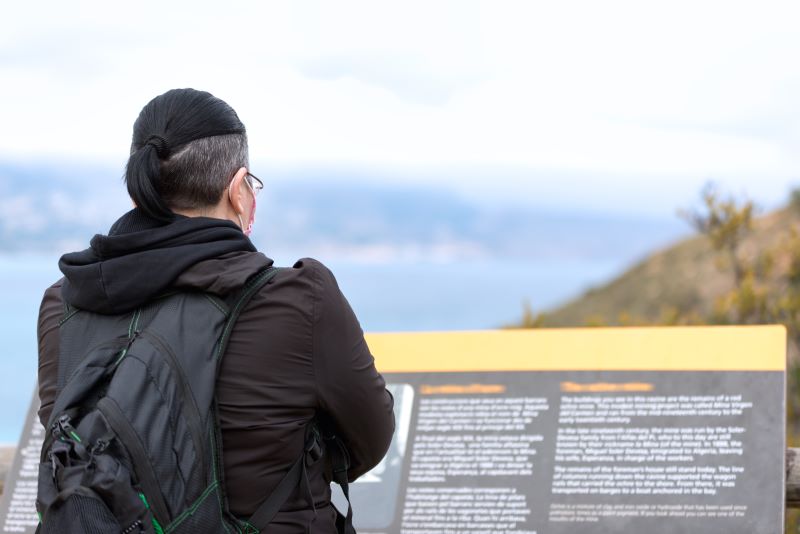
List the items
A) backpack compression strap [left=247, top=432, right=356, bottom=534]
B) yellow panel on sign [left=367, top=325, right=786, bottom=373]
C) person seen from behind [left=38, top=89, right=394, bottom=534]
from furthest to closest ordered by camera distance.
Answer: yellow panel on sign [left=367, top=325, right=786, bottom=373]
backpack compression strap [left=247, top=432, right=356, bottom=534]
person seen from behind [left=38, top=89, right=394, bottom=534]

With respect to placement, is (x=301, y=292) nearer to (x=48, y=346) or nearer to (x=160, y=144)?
(x=160, y=144)

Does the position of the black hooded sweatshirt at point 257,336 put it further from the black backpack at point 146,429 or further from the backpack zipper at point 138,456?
the backpack zipper at point 138,456

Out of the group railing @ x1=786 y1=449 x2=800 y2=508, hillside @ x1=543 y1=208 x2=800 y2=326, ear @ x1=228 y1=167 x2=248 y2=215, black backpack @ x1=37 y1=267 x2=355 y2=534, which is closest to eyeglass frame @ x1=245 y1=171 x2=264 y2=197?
ear @ x1=228 y1=167 x2=248 y2=215

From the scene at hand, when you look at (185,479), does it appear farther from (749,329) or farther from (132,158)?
(749,329)

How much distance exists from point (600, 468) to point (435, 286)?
82844mm

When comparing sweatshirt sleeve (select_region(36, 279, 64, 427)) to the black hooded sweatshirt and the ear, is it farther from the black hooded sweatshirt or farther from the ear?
the ear

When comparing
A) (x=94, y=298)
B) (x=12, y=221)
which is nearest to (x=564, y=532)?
(x=94, y=298)

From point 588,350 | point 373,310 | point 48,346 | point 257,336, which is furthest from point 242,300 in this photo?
point 373,310

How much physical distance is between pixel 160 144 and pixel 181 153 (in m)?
0.05

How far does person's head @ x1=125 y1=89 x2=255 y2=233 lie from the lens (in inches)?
91.1

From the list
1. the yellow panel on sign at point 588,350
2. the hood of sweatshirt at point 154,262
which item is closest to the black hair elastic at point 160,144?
the hood of sweatshirt at point 154,262

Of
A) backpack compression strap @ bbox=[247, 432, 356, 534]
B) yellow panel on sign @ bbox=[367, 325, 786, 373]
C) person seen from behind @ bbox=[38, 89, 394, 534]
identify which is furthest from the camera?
yellow panel on sign @ bbox=[367, 325, 786, 373]

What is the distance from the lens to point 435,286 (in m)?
86.6

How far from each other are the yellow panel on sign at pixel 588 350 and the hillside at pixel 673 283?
8.05m
